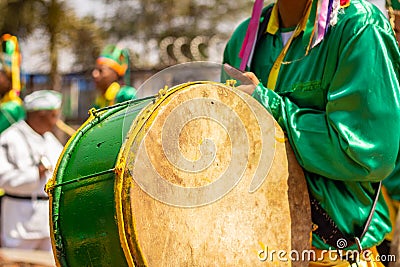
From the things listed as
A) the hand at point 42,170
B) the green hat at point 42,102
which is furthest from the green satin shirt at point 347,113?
the green hat at point 42,102

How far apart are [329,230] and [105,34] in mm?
16843

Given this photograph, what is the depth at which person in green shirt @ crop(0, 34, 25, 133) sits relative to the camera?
25.0 feet

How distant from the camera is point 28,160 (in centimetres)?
658

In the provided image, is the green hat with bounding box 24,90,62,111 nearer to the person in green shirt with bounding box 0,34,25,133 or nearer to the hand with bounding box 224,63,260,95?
the person in green shirt with bounding box 0,34,25,133

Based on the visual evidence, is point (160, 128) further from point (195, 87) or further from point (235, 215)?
point (235, 215)

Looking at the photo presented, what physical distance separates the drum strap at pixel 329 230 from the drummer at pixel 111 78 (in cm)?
400

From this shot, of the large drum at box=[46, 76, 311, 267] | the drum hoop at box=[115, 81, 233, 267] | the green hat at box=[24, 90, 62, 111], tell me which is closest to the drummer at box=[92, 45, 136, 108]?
the green hat at box=[24, 90, 62, 111]

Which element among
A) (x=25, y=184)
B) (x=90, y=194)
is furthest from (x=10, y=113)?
(x=90, y=194)

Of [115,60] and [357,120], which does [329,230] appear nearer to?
[357,120]

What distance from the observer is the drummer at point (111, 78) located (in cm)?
693

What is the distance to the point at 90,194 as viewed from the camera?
8.37 feet

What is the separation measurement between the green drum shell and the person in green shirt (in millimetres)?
4829

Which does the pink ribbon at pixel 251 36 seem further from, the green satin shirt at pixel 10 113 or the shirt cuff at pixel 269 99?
the green satin shirt at pixel 10 113

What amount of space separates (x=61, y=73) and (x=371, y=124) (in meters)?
14.5
